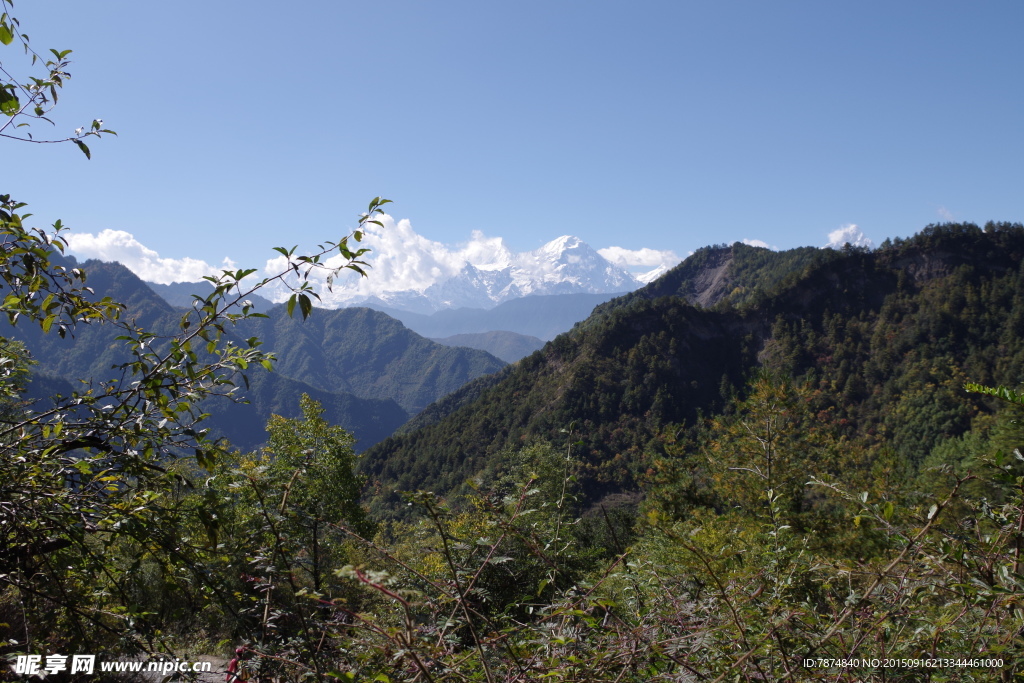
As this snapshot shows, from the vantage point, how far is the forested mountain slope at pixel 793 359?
80.2 meters

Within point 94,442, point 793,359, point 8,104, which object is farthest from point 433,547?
point 793,359

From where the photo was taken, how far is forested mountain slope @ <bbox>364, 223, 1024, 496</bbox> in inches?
3157

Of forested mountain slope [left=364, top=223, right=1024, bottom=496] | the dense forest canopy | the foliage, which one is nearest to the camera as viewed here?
the dense forest canopy

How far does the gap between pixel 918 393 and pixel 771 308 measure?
3593 centimetres

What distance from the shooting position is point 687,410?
96438 mm

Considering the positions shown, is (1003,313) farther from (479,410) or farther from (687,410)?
(479,410)

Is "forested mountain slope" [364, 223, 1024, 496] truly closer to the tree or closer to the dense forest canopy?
the dense forest canopy

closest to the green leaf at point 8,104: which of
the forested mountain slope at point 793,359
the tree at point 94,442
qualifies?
the tree at point 94,442

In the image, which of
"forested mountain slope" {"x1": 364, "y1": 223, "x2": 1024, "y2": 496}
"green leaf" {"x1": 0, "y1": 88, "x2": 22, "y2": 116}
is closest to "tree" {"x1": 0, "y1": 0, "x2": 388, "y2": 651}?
"green leaf" {"x1": 0, "y1": 88, "x2": 22, "y2": 116}

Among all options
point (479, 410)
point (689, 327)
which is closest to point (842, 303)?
point (689, 327)

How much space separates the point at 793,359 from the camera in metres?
98.8

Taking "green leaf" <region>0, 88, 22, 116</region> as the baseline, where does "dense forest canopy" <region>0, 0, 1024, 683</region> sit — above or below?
below

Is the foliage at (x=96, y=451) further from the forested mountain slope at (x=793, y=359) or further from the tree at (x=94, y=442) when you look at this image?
the forested mountain slope at (x=793, y=359)

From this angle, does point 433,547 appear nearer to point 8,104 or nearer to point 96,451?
point 96,451
